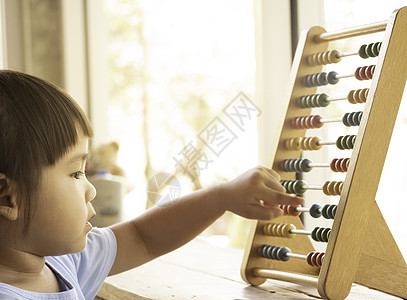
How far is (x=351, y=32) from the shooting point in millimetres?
929

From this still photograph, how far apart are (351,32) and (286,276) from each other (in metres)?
0.39

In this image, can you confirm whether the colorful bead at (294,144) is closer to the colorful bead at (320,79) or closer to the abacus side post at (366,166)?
the colorful bead at (320,79)

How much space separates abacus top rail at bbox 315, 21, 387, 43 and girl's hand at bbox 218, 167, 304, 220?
24cm

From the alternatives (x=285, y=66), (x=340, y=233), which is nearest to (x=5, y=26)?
(x=285, y=66)

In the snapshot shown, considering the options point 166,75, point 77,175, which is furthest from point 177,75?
point 77,175

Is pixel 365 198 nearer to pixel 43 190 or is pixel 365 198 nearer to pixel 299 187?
pixel 299 187

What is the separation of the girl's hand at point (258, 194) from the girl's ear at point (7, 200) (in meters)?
0.33

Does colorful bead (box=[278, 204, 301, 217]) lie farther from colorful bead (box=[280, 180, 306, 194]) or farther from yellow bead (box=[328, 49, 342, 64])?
yellow bead (box=[328, 49, 342, 64])

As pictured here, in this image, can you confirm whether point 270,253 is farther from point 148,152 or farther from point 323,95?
point 148,152

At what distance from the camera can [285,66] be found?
4.66 feet

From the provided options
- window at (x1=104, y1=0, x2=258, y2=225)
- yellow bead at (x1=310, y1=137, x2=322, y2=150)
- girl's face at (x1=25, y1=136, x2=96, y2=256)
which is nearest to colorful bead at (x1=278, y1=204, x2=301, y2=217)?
yellow bead at (x1=310, y1=137, x2=322, y2=150)

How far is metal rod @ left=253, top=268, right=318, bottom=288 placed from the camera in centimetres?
93

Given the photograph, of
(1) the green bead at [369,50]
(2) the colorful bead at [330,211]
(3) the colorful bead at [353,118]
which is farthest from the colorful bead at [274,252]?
(1) the green bead at [369,50]

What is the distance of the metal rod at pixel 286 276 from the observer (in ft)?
3.05
